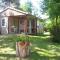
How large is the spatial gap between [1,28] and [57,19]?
13.3 meters

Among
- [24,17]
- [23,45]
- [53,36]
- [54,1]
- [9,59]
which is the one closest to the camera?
[9,59]

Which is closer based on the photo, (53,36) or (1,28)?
(53,36)

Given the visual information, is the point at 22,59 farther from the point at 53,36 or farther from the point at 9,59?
the point at 53,36

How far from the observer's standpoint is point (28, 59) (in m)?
9.64

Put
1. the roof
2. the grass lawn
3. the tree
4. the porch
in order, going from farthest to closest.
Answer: the porch
the roof
the tree
the grass lawn

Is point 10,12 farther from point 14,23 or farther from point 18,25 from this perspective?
point 18,25

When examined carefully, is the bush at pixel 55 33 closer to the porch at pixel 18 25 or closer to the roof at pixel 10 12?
A: the porch at pixel 18 25

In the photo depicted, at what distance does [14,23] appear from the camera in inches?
1231

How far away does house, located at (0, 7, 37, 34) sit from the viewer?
29.9 meters

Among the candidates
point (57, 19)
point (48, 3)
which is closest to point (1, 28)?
point (57, 19)

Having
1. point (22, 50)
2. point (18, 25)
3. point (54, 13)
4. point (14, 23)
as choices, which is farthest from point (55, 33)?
point (14, 23)

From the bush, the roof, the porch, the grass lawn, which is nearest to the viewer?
the grass lawn

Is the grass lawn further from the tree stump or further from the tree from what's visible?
the tree

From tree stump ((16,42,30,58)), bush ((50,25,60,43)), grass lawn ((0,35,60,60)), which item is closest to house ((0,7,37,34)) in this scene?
bush ((50,25,60,43))
